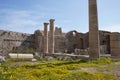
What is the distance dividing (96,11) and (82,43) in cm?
2632

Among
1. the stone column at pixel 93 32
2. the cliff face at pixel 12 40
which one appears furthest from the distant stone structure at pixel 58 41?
the stone column at pixel 93 32

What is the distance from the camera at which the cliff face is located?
34.1 meters

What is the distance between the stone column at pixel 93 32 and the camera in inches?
644

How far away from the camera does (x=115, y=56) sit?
1898 cm

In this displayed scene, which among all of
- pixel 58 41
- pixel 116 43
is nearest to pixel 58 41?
pixel 58 41

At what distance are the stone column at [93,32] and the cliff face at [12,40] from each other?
2033 cm

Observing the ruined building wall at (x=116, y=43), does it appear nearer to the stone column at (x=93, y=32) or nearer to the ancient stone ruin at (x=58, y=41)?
the ancient stone ruin at (x=58, y=41)

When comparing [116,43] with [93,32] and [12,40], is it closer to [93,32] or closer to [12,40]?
[93,32]

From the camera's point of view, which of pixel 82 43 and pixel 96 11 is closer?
pixel 96 11

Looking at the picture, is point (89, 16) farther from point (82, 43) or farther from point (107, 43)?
point (82, 43)

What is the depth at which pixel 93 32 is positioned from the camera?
16.7 meters

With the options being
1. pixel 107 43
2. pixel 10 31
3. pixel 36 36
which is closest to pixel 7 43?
pixel 10 31

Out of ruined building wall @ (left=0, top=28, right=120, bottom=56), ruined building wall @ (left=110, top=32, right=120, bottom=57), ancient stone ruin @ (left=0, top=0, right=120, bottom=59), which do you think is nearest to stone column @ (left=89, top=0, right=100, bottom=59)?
ancient stone ruin @ (left=0, top=0, right=120, bottom=59)

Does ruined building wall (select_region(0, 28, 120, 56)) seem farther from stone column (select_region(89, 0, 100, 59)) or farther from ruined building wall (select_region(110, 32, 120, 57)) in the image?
stone column (select_region(89, 0, 100, 59))
